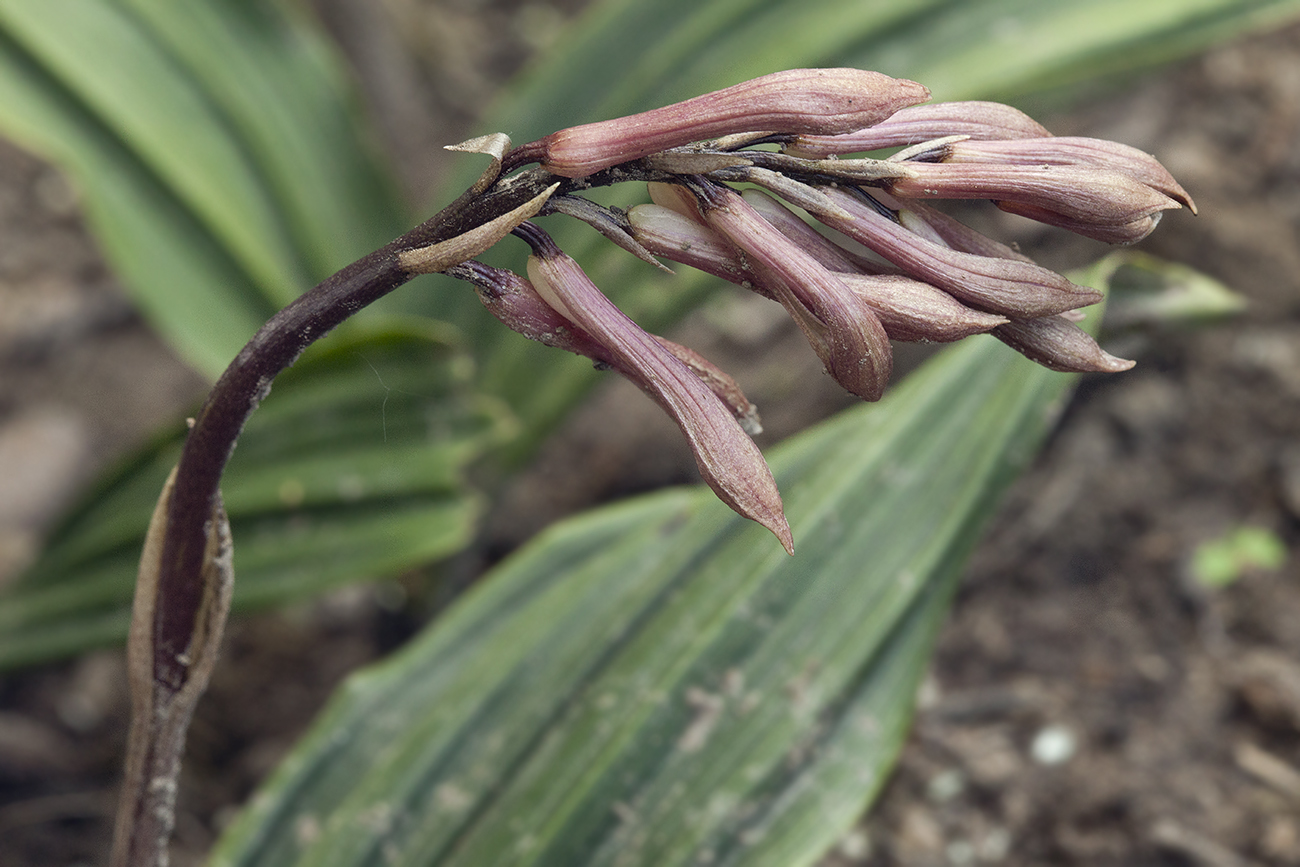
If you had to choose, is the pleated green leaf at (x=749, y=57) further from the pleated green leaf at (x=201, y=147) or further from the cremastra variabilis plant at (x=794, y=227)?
the cremastra variabilis plant at (x=794, y=227)

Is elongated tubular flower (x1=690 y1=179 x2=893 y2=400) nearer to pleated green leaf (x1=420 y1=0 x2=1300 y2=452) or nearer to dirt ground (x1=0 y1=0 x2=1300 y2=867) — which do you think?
dirt ground (x1=0 y1=0 x2=1300 y2=867)

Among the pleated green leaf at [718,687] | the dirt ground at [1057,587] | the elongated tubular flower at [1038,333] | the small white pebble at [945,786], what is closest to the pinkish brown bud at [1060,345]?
the elongated tubular flower at [1038,333]

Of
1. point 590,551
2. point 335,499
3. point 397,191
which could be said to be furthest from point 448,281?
point 590,551

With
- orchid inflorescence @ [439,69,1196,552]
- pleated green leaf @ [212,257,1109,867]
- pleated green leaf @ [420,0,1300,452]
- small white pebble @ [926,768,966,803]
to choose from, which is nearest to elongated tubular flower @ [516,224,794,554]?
orchid inflorescence @ [439,69,1196,552]

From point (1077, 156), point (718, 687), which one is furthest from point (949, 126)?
point (718, 687)

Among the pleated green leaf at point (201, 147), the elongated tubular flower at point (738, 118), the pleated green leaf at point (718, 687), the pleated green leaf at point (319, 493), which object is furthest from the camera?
the pleated green leaf at point (201, 147)

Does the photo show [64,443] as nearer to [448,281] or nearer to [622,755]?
[448,281]

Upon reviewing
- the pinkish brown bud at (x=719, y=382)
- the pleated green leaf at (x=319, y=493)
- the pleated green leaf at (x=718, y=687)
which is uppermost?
the pinkish brown bud at (x=719, y=382)
